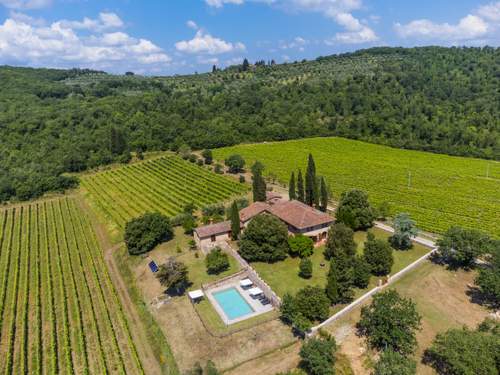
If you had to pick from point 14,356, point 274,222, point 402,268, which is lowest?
point 14,356

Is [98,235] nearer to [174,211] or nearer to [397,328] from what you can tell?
[174,211]

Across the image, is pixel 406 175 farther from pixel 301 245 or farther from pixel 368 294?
pixel 368 294

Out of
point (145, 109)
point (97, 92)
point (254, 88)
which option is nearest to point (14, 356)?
point (145, 109)

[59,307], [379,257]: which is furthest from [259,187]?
[59,307]

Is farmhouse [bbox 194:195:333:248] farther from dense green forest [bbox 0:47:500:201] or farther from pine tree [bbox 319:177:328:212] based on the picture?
dense green forest [bbox 0:47:500:201]

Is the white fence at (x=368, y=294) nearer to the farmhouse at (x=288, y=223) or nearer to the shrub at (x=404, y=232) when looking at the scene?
the shrub at (x=404, y=232)
